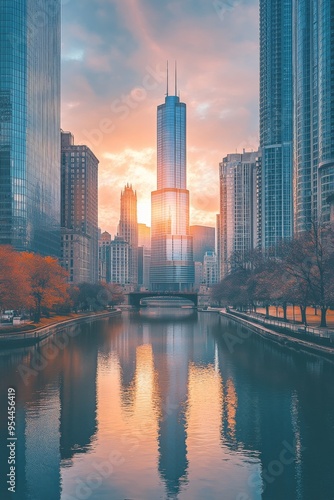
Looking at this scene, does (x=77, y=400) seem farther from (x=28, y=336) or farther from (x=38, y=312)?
(x=38, y=312)

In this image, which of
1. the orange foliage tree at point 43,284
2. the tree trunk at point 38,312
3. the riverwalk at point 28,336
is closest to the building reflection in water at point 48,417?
the riverwalk at point 28,336

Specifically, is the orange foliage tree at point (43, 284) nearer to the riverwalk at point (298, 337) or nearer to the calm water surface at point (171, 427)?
the calm water surface at point (171, 427)

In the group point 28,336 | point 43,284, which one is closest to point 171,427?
point 28,336

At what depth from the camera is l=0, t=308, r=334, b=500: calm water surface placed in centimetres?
3388

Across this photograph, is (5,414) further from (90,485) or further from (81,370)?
(81,370)

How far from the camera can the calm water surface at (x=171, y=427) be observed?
33.9 meters

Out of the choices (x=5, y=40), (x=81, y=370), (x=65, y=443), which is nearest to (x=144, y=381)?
(x=81, y=370)

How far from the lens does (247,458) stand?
125 feet

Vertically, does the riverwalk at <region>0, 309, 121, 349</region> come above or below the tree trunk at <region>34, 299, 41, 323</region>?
below

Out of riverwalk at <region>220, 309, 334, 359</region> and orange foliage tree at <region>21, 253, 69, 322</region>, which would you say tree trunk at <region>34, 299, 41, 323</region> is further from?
riverwalk at <region>220, 309, 334, 359</region>

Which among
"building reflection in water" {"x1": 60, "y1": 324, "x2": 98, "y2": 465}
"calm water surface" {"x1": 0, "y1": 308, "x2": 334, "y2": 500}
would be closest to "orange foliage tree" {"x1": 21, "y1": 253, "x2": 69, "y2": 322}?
"building reflection in water" {"x1": 60, "y1": 324, "x2": 98, "y2": 465}

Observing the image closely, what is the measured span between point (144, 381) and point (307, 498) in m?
35.3

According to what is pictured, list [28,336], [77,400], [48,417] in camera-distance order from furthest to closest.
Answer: [28,336], [77,400], [48,417]

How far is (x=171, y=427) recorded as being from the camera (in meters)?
45.1
